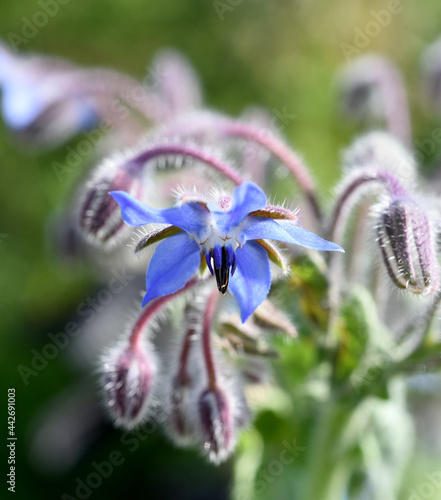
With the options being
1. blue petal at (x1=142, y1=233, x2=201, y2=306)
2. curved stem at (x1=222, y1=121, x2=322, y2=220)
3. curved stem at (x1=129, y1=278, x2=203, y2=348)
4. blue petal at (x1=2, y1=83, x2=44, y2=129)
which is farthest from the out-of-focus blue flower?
blue petal at (x1=142, y1=233, x2=201, y2=306)

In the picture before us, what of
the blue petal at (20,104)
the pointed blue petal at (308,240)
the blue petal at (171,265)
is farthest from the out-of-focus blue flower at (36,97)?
the pointed blue petal at (308,240)

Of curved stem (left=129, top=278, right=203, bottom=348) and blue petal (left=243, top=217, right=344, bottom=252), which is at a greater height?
blue petal (left=243, top=217, right=344, bottom=252)

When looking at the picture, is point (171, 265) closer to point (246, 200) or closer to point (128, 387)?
point (246, 200)

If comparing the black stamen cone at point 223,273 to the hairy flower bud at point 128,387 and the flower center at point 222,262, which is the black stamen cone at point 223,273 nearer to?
the flower center at point 222,262

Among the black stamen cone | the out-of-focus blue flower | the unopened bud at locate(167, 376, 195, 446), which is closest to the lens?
the black stamen cone

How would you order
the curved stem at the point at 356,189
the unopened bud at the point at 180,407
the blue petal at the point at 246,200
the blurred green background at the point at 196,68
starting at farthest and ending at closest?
the blurred green background at the point at 196,68, the unopened bud at the point at 180,407, the curved stem at the point at 356,189, the blue petal at the point at 246,200

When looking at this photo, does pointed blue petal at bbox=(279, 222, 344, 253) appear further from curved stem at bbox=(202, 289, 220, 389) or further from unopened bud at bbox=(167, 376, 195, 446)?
unopened bud at bbox=(167, 376, 195, 446)

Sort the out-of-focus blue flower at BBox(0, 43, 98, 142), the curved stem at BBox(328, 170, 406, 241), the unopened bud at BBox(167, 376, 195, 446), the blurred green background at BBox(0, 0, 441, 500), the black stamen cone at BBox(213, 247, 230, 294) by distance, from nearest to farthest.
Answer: the black stamen cone at BBox(213, 247, 230, 294)
the curved stem at BBox(328, 170, 406, 241)
the unopened bud at BBox(167, 376, 195, 446)
the out-of-focus blue flower at BBox(0, 43, 98, 142)
the blurred green background at BBox(0, 0, 441, 500)

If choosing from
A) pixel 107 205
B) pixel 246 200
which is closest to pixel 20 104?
pixel 107 205
